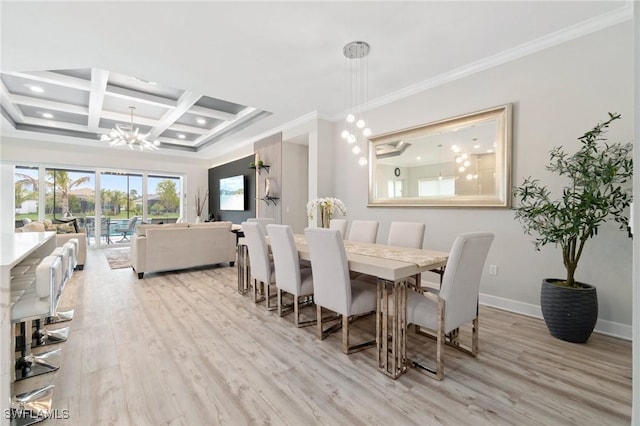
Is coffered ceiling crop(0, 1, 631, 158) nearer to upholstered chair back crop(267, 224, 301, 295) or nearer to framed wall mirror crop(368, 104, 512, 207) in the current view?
framed wall mirror crop(368, 104, 512, 207)

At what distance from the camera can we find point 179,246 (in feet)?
15.4

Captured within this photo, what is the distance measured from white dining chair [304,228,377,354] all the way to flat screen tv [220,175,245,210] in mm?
5493

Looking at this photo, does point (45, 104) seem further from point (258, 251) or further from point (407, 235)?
point (407, 235)

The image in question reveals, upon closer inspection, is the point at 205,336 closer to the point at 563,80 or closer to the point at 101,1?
the point at 101,1

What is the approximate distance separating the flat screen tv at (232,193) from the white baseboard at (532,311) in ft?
19.3

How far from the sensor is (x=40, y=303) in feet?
5.38

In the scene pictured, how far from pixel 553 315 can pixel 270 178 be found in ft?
17.1

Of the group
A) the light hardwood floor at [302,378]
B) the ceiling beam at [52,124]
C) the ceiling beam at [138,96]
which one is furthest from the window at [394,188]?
the ceiling beam at [52,124]

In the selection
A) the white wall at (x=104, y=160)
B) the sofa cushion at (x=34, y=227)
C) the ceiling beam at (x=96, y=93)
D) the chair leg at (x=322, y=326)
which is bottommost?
the chair leg at (x=322, y=326)

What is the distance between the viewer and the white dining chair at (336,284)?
2.07 meters

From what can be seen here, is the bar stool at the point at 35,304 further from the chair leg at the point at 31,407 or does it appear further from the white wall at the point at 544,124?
the white wall at the point at 544,124

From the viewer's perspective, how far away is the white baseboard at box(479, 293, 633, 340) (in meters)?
2.41

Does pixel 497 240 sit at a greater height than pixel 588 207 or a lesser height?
lesser

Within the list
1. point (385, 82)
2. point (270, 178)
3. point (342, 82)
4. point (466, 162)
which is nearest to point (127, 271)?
point (270, 178)
